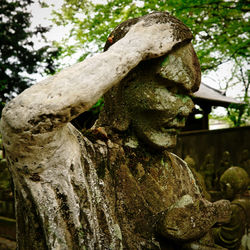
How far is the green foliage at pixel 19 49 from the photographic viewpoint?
13.3 m

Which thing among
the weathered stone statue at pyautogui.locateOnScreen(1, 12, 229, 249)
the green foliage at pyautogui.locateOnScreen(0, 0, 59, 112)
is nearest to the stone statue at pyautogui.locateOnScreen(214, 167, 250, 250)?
the weathered stone statue at pyautogui.locateOnScreen(1, 12, 229, 249)

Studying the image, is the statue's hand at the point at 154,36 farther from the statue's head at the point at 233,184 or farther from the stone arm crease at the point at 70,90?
the statue's head at the point at 233,184

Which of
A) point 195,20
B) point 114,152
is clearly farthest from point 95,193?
point 195,20

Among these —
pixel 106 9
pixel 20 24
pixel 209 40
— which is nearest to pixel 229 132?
pixel 209 40

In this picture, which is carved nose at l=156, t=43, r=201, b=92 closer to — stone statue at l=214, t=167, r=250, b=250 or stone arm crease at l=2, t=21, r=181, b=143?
stone arm crease at l=2, t=21, r=181, b=143

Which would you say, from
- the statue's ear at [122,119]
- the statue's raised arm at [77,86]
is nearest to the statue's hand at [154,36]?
the statue's raised arm at [77,86]

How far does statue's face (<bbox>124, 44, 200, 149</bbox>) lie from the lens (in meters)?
1.75

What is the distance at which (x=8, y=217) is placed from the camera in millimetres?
7418

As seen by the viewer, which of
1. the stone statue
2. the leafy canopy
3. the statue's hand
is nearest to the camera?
the statue's hand

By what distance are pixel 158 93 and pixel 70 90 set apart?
620mm

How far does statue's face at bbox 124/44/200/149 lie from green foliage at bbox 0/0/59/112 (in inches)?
484

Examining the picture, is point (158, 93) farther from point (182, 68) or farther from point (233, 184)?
point (233, 184)

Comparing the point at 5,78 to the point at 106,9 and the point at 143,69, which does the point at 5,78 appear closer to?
the point at 106,9

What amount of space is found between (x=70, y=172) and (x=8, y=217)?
684 cm
